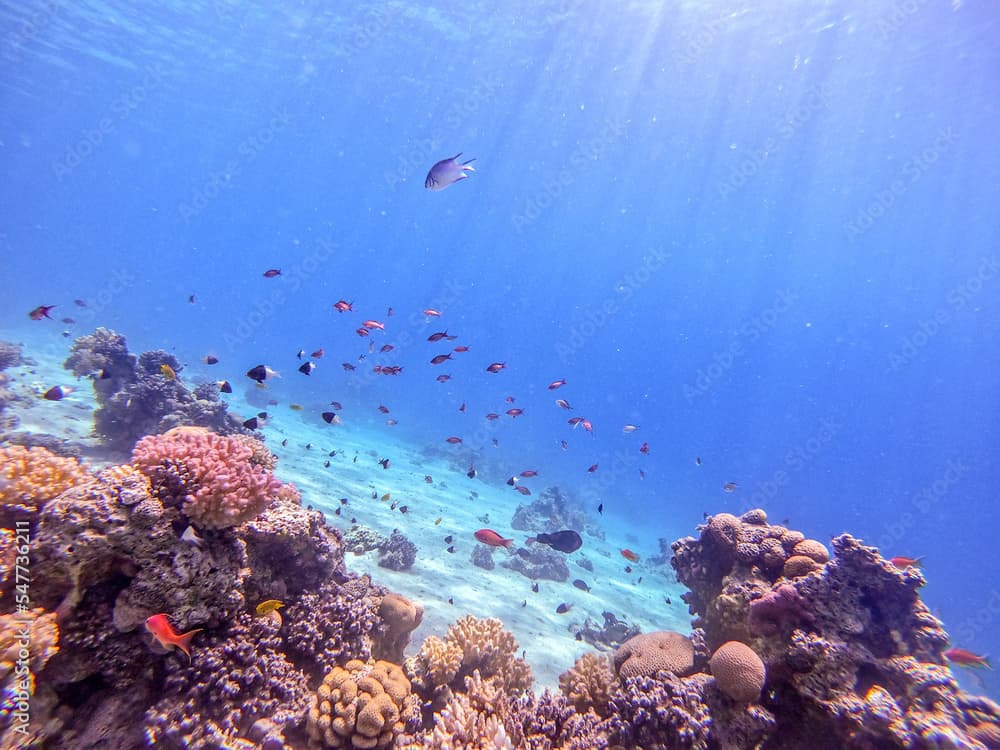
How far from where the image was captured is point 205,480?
3605mm

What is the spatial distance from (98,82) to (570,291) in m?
87.0

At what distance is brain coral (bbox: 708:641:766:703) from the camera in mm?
4055

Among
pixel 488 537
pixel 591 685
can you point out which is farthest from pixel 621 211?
pixel 591 685

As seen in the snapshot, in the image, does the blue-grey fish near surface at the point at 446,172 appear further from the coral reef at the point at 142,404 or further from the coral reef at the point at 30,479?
the coral reef at the point at 142,404

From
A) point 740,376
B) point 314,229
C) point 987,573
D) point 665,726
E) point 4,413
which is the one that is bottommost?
point 4,413

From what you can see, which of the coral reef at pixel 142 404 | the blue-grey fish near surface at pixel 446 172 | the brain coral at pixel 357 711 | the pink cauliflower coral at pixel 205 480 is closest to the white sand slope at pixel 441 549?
the coral reef at pixel 142 404

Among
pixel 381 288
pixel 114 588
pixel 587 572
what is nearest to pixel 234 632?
pixel 114 588

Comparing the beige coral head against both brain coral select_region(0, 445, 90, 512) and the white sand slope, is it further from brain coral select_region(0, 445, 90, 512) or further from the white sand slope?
brain coral select_region(0, 445, 90, 512)

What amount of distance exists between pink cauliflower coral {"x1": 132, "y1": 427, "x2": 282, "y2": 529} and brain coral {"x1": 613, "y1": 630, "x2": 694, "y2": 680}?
14.1ft

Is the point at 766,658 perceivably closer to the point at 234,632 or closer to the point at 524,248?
the point at 234,632

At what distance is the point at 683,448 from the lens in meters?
84.2

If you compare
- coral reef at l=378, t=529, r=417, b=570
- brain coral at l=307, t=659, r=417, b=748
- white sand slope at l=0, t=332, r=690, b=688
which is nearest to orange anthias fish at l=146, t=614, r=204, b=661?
brain coral at l=307, t=659, r=417, b=748

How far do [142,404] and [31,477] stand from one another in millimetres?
7728

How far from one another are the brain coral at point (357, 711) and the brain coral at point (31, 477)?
262 cm
